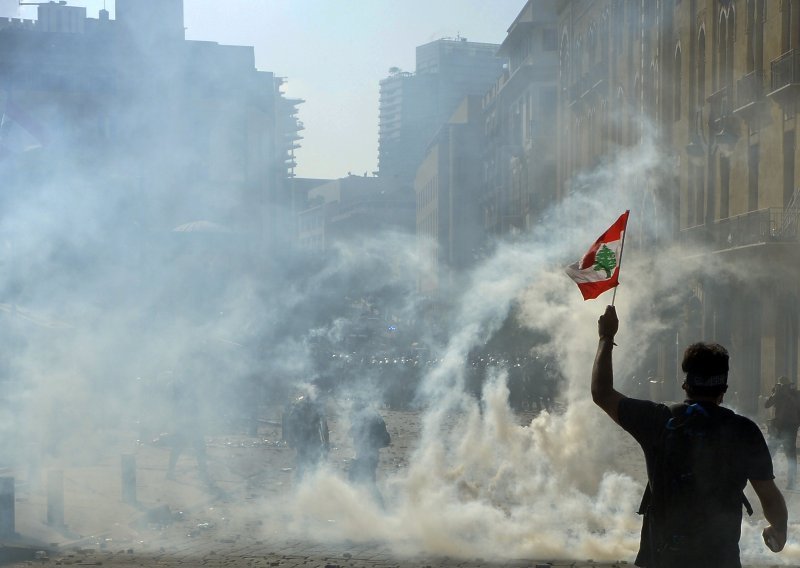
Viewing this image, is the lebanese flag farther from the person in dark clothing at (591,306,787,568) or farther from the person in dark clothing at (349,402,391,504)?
the person in dark clothing at (349,402,391,504)

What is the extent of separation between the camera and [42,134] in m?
23.0

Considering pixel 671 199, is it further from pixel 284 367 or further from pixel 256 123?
pixel 256 123

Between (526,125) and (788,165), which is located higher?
(526,125)

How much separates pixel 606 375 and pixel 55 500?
28.2 feet

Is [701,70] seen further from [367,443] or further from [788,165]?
[367,443]

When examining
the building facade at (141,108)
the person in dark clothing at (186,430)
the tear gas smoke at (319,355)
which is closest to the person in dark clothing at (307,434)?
the tear gas smoke at (319,355)

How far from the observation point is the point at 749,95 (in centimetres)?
2319

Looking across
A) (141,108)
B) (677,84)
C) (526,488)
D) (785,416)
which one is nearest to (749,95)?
(677,84)

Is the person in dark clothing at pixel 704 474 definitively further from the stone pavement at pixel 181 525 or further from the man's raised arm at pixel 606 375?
the stone pavement at pixel 181 525

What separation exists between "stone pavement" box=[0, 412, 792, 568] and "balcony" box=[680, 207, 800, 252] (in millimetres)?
9287

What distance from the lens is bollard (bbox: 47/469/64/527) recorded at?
11.1 m

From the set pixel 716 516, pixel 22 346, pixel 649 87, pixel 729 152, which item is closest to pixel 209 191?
pixel 649 87

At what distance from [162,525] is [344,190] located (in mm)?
129532

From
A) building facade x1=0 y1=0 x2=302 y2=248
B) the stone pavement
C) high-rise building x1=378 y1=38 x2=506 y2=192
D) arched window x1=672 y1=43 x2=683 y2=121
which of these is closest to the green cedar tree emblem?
the stone pavement
